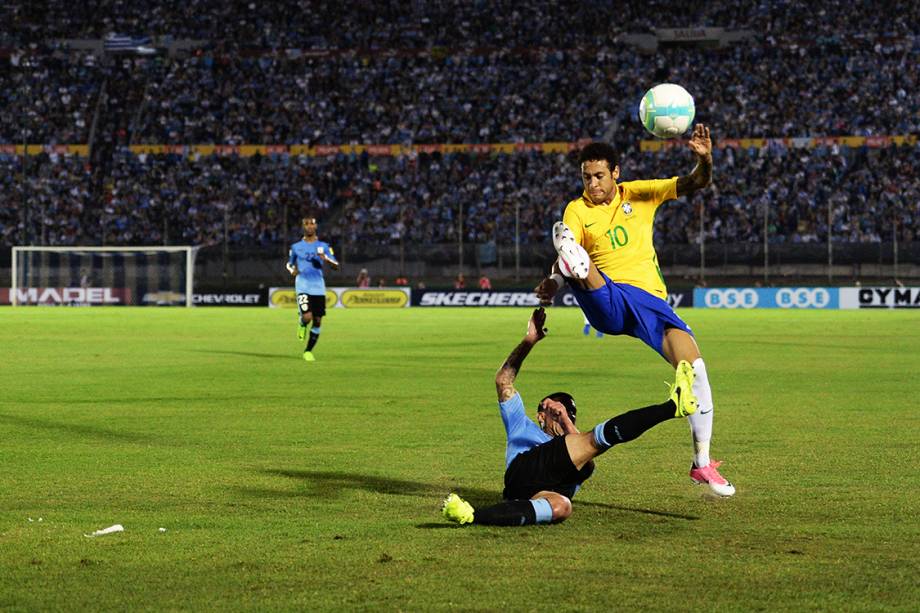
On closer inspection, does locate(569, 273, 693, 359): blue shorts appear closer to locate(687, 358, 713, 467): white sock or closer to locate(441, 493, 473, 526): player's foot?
locate(687, 358, 713, 467): white sock

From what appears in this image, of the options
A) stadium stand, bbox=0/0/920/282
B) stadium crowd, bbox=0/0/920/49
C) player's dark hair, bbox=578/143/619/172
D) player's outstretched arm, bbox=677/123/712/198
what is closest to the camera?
player's outstretched arm, bbox=677/123/712/198

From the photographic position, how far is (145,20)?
73.8 m

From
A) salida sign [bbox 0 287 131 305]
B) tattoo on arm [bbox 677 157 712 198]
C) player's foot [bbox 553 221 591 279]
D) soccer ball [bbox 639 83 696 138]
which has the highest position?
soccer ball [bbox 639 83 696 138]

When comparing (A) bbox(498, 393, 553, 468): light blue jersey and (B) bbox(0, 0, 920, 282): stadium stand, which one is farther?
(B) bbox(0, 0, 920, 282): stadium stand

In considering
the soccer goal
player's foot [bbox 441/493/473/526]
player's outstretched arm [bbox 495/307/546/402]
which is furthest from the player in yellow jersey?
the soccer goal

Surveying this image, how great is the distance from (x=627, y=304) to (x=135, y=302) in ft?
169

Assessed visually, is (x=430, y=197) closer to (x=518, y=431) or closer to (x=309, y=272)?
(x=309, y=272)

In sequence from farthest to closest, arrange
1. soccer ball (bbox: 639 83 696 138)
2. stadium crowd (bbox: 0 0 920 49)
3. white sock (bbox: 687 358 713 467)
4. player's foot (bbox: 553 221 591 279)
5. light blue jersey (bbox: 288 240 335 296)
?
stadium crowd (bbox: 0 0 920 49)
light blue jersey (bbox: 288 240 335 296)
soccer ball (bbox: 639 83 696 138)
white sock (bbox: 687 358 713 467)
player's foot (bbox: 553 221 591 279)

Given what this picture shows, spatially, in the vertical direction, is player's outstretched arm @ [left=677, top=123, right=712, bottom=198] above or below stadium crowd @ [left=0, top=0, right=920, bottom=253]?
below

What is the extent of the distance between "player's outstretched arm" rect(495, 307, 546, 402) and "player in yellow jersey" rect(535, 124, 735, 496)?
0.50 ft

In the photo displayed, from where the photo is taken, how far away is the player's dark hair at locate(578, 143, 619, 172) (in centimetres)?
916

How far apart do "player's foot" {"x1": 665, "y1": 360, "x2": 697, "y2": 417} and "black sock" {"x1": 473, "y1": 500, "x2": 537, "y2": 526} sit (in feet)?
3.38

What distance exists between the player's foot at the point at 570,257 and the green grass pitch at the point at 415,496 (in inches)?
59.4


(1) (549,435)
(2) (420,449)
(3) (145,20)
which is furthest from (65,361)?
(3) (145,20)
